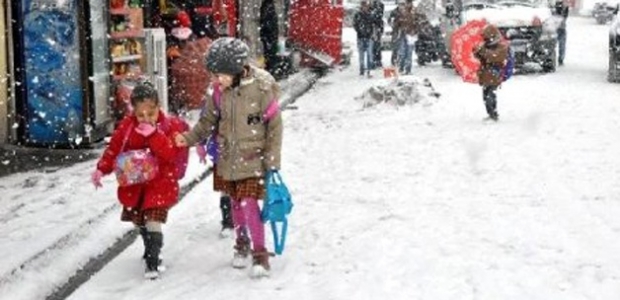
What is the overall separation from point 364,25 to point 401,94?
5.71 m

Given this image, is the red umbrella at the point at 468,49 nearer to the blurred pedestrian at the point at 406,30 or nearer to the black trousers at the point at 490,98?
the blurred pedestrian at the point at 406,30

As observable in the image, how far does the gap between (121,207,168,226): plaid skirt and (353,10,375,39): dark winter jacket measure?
1485 cm

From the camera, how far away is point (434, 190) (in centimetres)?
815

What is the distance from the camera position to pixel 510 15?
19500 millimetres

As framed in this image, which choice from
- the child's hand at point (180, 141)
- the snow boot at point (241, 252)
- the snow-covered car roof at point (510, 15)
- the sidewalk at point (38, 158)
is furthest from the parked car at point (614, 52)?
the child's hand at point (180, 141)

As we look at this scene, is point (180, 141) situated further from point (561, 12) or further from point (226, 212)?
point (561, 12)

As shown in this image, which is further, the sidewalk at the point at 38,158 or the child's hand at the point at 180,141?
the sidewalk at the point at 38,158

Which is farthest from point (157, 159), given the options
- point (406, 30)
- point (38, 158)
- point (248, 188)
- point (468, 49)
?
point (406, 30)

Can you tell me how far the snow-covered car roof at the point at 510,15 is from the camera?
19250 millimetres

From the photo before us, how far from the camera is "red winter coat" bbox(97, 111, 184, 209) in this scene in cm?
541

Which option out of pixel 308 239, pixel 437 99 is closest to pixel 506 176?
pixel 308 239

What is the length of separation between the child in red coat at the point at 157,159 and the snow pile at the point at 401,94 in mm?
9311

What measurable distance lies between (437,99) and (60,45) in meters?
7.20

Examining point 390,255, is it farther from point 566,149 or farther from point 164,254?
point 566,149
